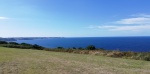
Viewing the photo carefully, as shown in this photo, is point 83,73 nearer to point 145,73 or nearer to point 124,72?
point 124,72

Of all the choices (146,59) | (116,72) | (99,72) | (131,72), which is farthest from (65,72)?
(146,59)

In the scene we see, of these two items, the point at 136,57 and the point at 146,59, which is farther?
the point at 136,57

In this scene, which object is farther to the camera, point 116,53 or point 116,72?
point 116,53

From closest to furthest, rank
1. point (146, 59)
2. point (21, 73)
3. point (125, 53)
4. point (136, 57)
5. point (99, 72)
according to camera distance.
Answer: point (21, 73), point (99, 72), point (146, 59), point (136, 57), point (125, 53)

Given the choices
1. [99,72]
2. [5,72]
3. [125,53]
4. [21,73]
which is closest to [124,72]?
[99,72]

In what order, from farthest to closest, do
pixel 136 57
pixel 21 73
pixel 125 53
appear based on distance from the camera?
pixel 125 53
pixel 136 57
pixel 21 73

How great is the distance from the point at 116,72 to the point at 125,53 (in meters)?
11.5

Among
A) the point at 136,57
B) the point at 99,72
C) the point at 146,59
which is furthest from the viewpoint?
the point at 136,57

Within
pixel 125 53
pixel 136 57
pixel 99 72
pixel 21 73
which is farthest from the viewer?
pixel 125 53

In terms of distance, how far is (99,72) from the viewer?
440 inches

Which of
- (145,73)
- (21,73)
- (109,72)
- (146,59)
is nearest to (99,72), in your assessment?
(109,72)

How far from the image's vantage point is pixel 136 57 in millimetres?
20469

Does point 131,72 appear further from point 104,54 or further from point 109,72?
point 104,54

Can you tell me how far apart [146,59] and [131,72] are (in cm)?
844
